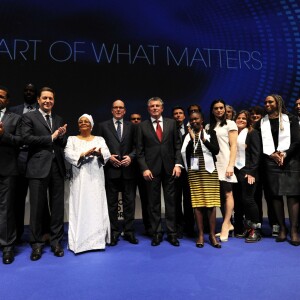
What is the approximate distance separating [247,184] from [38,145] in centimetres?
243

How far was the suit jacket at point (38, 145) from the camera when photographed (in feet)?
9.97

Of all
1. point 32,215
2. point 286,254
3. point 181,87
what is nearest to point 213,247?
point 286,254

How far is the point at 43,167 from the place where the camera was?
306 cm

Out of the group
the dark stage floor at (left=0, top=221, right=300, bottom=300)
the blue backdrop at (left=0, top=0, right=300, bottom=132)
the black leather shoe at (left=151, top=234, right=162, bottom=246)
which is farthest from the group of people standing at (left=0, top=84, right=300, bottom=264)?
the blue backdrop at (left=0, top=0, right=300, bottom=132)

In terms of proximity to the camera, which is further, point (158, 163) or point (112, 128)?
point (112, 128)

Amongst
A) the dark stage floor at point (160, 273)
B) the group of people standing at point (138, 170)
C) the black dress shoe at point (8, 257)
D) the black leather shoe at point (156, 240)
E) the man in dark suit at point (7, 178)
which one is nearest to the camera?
the dark stage floor at point (160, 273)

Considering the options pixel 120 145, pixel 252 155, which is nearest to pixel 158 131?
pixel 120 145

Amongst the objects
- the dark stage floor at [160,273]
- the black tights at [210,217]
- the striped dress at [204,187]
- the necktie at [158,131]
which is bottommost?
the dark stage floor at [160,273]

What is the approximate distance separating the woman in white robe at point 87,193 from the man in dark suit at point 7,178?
0.54 metres

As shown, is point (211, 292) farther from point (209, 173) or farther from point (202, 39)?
point (202, 39)

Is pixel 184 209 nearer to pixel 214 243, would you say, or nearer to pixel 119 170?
pixel 214 243

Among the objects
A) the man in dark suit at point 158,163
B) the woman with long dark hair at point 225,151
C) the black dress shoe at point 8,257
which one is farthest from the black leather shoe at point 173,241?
the black dress shoe at point 8,257

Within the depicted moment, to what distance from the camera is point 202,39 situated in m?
5.28

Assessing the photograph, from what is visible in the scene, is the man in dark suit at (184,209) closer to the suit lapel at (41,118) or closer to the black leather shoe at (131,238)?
the black leather shoe at (131,238)
